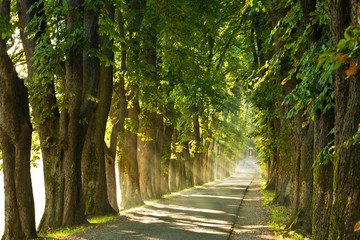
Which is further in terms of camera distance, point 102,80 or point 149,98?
point 149,98

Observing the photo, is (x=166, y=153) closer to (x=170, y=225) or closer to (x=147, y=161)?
(x=147, y=161)

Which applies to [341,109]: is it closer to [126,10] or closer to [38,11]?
[38,11]

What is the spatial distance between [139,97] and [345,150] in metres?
12.7

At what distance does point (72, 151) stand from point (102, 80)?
3.05m

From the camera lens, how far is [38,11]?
10656 mm

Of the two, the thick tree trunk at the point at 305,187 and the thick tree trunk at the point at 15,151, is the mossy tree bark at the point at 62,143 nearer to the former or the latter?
the thick tree trunk at the point at 15,151

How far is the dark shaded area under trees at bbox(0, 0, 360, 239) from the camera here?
4977 millimetres

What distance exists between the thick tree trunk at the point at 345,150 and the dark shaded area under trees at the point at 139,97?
0.04 ft

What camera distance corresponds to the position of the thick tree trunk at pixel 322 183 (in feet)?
22.5

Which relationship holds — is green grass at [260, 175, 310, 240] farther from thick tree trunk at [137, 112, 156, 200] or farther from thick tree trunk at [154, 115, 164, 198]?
thick tree trunk at [154, 115, 164, 198]

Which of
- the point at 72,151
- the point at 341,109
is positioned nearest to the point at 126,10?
the point at 72,151

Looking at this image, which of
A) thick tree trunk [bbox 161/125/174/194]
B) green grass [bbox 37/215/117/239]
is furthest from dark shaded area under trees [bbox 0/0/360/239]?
thick tree trunk [bbox 161/125/174/194]

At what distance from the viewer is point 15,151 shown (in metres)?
9.30

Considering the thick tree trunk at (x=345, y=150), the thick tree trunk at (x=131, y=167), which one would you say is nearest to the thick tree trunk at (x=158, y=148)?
the thick tree trunk at (x=131, y=167)
